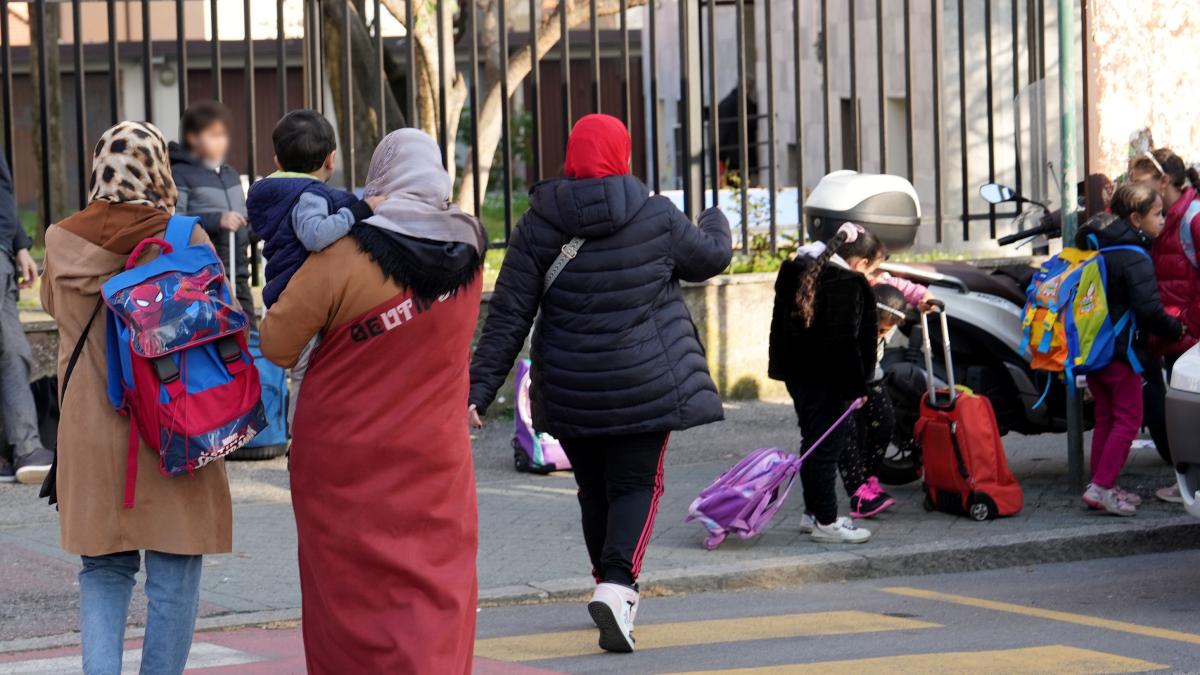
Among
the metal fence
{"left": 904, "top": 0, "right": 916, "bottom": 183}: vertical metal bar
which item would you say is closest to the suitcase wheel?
the metal fence

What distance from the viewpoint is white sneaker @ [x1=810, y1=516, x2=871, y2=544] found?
788 centimetres

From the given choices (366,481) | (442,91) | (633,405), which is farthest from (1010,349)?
(366,481)

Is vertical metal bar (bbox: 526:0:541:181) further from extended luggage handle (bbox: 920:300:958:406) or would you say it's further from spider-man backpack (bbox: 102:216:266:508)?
spider-man backpack (bbox: 102:216:266:508)

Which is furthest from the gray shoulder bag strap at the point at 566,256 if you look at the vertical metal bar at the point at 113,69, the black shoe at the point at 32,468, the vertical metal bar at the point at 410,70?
the vertical metal bar at the point at 410,70

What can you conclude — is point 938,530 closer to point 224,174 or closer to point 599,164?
point 599,164

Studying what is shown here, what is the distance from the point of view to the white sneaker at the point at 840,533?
7.88m

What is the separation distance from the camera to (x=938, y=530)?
8.18 m

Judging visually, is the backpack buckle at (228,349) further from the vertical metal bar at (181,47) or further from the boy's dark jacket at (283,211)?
the vertical metal bar at (181,47)

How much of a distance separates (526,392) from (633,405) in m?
3.55

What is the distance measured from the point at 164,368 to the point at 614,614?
1966mm

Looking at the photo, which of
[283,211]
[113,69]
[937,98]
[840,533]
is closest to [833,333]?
[840,533]

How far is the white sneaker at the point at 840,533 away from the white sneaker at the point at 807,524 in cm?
5

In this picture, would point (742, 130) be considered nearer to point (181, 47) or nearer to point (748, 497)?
point (181, 47)

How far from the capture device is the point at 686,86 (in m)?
11.8
